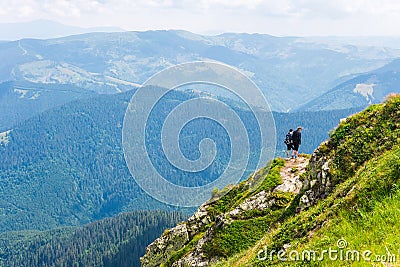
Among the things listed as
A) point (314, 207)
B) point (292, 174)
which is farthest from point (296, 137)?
point (314, 207)

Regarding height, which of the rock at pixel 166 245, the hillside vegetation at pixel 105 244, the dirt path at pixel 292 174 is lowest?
the hillside vegetation at pixel 105 244

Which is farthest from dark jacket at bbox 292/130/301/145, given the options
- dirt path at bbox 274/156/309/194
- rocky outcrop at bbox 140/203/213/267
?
rocky outcrop at bbox 140/203/213/267

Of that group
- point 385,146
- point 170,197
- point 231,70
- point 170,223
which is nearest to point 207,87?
point 231,70

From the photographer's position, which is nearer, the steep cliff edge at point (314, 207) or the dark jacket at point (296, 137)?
the steep cliff edge at point (314, 207)

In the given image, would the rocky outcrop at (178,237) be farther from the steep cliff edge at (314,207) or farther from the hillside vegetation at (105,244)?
the hillside vegetation at (105,244)

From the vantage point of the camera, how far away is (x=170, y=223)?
6225 inches

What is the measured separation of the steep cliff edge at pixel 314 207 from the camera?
12492 mm

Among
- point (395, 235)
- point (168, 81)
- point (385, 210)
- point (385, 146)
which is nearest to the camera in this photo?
point (395, 235)

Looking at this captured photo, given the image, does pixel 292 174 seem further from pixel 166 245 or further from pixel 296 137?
pixel 166 245

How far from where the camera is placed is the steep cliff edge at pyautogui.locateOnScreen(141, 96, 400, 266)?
41.0ft

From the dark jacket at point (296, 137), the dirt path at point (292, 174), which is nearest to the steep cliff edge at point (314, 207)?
the dirt path at point (292, 174)

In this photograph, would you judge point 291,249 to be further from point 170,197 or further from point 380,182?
point 170,197

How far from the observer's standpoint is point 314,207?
1683 centimetres

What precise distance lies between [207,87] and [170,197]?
6596 mm
